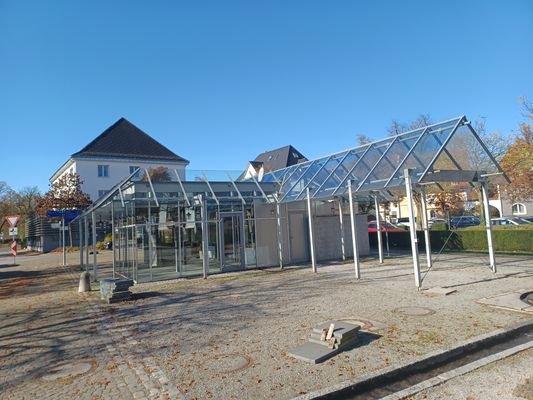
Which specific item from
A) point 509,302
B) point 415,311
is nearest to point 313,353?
point 415,311

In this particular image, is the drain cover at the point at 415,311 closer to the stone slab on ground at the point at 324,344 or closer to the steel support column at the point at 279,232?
the stone slab on ground at the point at 324,344

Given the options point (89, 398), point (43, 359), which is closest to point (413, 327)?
point (89, 398)

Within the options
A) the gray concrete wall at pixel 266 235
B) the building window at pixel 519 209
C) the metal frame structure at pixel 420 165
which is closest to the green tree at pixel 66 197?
the gray concrete wall at pixel 266 235

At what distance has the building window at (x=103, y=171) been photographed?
46719mm

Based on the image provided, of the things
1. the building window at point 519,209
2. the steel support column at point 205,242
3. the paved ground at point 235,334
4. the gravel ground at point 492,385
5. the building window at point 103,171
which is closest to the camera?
the gravel ground at point 492,385

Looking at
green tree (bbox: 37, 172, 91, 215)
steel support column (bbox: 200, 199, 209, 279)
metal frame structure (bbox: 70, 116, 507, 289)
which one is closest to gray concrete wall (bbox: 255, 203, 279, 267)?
metal frame structure (bbox: 70, 116, 507, 289)

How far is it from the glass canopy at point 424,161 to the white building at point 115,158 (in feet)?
119

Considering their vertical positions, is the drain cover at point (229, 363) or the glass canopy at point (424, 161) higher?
the glass canopy at point (424, 161)

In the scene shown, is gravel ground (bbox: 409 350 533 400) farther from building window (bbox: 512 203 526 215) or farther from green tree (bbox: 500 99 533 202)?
building window (bbox: 512 203 526 215)

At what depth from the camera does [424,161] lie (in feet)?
38.8

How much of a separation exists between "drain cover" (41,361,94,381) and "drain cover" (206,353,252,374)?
1.82 m

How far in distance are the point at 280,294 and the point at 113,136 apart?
45.7 m

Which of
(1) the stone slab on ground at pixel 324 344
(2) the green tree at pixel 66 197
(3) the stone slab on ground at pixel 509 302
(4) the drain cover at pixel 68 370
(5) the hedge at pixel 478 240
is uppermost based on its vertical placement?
(2) the green tree at pixel 66 197

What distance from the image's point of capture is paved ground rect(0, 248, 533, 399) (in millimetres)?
4840
